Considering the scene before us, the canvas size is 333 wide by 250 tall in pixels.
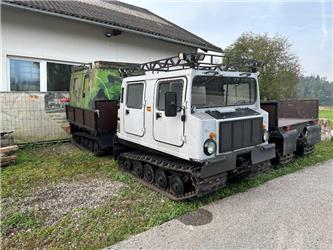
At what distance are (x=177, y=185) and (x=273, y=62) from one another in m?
17.1

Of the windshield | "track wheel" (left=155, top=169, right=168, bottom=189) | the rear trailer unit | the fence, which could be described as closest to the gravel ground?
"track wheel" (left=155, top=169, right=168, bottom=189)

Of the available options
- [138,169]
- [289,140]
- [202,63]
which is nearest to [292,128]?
[289,140]

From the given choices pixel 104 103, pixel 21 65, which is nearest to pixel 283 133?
pixel 104 103

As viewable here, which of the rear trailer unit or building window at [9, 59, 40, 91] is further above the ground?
building window at [9, 59, 40, 91]

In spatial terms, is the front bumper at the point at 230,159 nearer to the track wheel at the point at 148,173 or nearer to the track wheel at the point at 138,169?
the track wheel at the point at 148,173

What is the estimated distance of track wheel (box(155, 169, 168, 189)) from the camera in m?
4.86

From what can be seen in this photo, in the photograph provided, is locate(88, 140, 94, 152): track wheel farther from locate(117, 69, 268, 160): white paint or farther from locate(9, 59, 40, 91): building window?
locate(9, 59, 40, 91): building window

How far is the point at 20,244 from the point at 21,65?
7.44 meters

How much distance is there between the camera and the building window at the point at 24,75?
8.85 m

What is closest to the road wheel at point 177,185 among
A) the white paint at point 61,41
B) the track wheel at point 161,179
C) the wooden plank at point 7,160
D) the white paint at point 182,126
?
the track wheel at point 161,179

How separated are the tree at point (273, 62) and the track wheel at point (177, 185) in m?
15.3

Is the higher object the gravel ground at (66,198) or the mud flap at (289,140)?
the mud flap at (289,140)

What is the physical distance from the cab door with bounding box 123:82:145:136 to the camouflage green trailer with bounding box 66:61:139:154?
50.5 inches

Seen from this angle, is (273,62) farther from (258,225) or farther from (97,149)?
(258,225)
